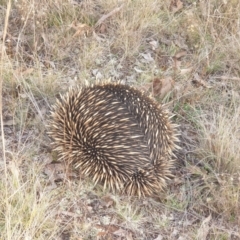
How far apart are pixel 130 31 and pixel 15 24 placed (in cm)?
105

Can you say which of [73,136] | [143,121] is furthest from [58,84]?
[143,121]

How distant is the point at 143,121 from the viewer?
3152mm

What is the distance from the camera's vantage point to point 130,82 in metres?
4.20

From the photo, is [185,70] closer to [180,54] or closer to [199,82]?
[199,82]

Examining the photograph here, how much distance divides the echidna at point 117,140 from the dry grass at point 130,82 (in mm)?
158

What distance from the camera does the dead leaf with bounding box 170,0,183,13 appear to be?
16.1 feet

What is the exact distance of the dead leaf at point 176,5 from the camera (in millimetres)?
4893

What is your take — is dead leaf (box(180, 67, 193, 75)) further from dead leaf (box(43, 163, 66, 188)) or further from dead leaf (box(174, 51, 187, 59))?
dead leaf (box(43, 163, 66, 188))

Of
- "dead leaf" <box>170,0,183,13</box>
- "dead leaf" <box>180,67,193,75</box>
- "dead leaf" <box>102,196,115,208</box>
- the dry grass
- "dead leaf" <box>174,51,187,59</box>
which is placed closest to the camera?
the dry grass

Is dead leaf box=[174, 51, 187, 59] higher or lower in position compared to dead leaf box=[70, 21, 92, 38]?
lower

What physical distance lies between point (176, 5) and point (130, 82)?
125cm

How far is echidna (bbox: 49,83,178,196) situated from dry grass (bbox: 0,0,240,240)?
6.2 inches

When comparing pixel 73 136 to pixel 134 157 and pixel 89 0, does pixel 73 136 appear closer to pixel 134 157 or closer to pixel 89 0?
pixel 134 157

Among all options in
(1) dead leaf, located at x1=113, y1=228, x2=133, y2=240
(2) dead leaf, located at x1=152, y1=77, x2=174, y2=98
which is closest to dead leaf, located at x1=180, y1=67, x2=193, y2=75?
(2) dead leaf, located at x1=152, y1=77, x2=174, y2=98
